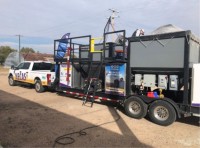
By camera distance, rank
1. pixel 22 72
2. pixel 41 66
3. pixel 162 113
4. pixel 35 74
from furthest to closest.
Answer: pixel 22 72, pixel 41 66, pixel 35 74, pixel 162 113

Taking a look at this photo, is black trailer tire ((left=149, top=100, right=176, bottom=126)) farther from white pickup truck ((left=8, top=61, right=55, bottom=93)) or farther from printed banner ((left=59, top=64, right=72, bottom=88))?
white pickup truck ((left=8, top=61, right=55, bottom=93))

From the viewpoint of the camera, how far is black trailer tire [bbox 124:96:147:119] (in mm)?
7922

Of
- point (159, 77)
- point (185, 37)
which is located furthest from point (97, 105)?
point (185, 37)

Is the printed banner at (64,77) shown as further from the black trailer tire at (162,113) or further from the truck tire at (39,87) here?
the black trailer tire at (162,113)

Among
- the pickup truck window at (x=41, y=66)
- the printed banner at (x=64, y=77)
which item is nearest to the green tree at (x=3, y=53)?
the pickup truck window at (x=41, y=66)

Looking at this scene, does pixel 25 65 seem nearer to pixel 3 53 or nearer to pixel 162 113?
pixel 162 113

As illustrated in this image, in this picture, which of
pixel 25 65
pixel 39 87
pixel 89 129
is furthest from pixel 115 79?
pixel 25 65

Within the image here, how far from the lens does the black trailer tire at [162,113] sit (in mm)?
7230

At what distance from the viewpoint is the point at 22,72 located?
15805 millimetres

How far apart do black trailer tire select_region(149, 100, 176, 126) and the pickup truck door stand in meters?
10.1

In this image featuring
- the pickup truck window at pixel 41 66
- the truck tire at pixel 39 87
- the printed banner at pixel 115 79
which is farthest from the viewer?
the pickup truck window at pixel 41 66

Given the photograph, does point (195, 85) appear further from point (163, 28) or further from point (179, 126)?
point (163, 28)

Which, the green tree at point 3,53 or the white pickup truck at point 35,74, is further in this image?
the green tree at point 3,53

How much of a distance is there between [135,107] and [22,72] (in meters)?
9.96
